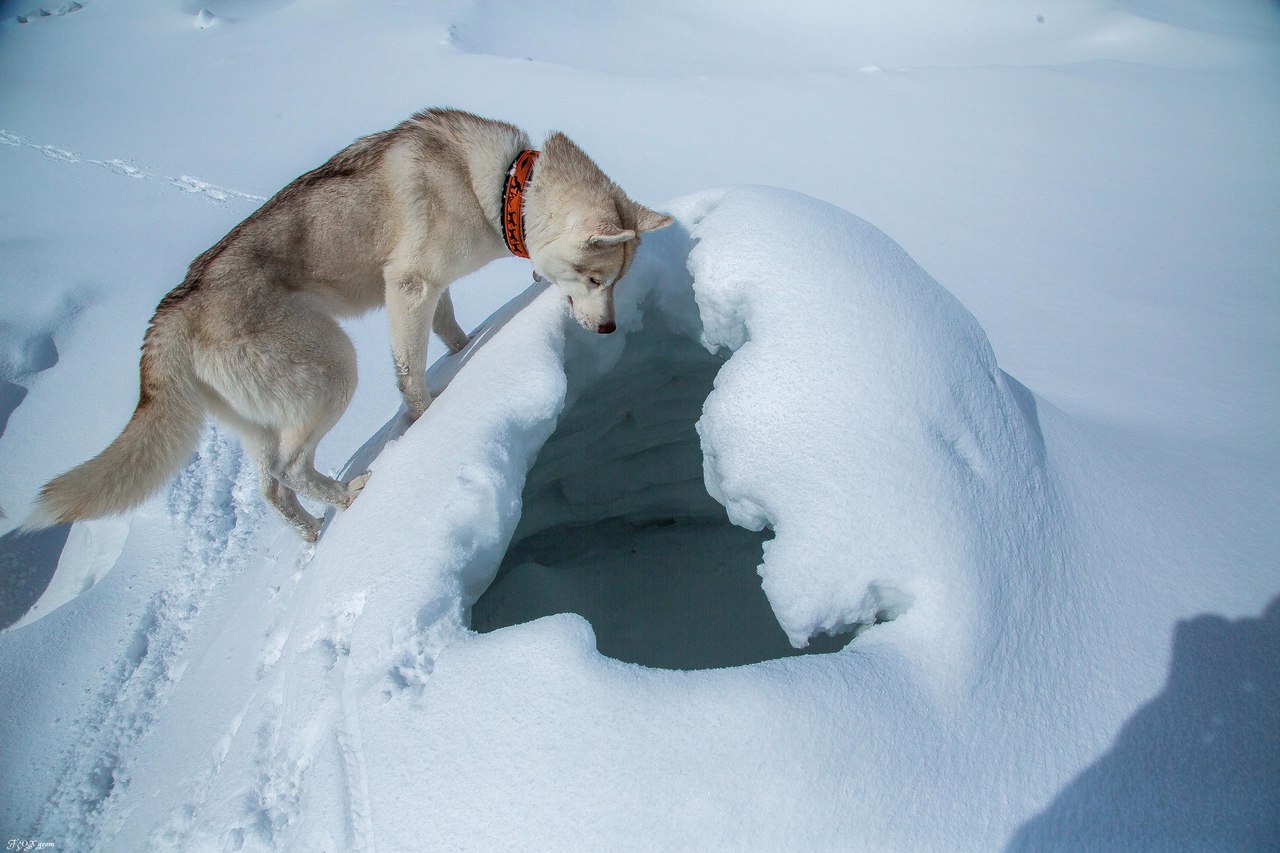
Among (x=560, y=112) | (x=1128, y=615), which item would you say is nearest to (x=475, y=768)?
(x=1128, y=615)

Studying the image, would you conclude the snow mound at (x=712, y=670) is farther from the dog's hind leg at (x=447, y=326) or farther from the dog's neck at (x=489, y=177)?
the dog's hind leg at (x=447, y=326)

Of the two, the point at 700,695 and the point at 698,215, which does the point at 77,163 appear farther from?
the point at 700,695

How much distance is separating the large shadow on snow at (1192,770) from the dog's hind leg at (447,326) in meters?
2.85

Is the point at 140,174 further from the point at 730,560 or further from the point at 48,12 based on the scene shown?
the point at 48,12

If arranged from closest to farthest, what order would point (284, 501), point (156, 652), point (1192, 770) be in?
point (1192, 770)
point (284, 501)
point (156, 652)

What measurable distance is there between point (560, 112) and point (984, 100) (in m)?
5.02

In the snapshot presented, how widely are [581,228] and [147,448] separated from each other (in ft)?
5.54

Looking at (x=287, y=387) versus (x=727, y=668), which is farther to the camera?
(x=287, y=387)

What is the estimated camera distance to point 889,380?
1762mm

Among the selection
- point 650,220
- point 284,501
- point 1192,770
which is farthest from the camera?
point 284,501

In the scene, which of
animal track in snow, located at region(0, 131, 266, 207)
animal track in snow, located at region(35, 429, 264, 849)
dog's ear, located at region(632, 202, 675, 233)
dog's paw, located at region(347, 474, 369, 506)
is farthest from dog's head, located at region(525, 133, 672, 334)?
animal track in snow, located at region(0, 131, 266, 207)

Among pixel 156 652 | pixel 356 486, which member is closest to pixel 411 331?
pixel 356 486

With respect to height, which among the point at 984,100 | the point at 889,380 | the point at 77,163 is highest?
the point at 984,100

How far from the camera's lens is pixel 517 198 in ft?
8.98
